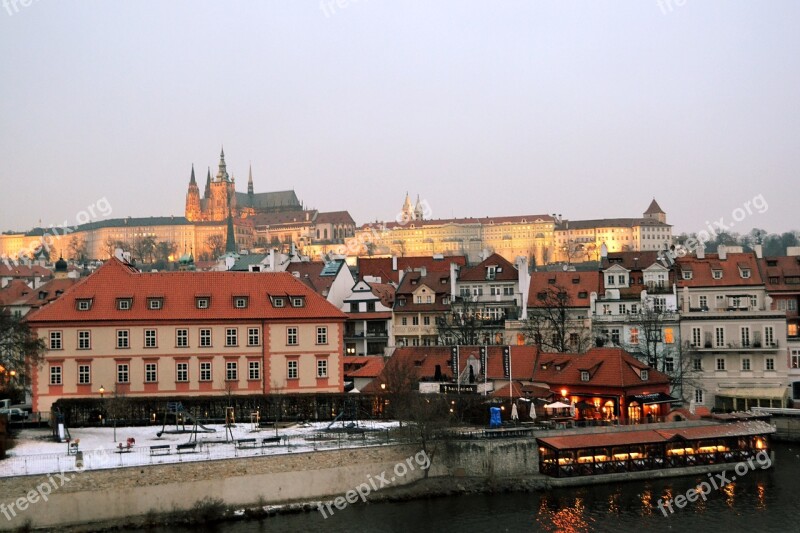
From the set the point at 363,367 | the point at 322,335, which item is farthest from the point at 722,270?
the point at 322,335

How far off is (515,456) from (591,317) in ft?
73.1

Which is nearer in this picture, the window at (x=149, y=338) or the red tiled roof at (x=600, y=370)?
the red tiled roof at (x=600, y=370)

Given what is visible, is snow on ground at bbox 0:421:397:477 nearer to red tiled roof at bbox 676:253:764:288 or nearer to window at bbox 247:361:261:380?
window at bbox 247:361:261:380

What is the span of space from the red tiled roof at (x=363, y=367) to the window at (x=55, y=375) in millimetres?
17183

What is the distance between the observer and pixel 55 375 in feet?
161

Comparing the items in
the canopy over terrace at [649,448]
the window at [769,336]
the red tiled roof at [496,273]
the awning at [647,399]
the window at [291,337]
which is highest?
the red tiled roof at [496,273]

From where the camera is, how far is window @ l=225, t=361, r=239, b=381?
50906 mm

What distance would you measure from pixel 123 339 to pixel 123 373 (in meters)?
1.86

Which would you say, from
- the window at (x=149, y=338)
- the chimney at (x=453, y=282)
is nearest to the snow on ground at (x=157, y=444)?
the window at (x=149, y=338)

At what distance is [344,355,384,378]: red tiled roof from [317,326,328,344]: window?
16.7 feet

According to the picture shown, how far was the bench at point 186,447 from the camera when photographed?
130 ft

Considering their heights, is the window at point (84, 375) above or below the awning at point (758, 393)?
above

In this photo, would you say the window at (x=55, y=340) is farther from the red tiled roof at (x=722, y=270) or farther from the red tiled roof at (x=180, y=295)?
the red tiled roof at (x=722, y=270)

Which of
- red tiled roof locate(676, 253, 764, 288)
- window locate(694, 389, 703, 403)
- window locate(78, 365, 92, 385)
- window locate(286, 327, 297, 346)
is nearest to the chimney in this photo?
red tiled roof locate(676, 253, 764, 288)
